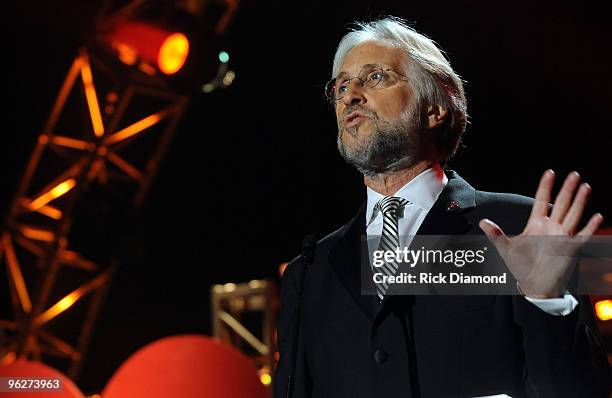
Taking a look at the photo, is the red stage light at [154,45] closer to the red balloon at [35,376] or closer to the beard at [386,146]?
the red balloon at [35,376]

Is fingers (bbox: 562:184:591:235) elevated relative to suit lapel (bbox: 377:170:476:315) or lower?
elevated

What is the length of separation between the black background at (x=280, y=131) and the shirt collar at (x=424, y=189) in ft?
1.25

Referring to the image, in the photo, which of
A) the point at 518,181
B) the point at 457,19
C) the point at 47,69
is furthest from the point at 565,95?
the point at 47,69

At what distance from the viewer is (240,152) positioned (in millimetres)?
6809

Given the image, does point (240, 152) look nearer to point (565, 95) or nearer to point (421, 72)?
point (565, 95)

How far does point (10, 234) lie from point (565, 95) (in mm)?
3653

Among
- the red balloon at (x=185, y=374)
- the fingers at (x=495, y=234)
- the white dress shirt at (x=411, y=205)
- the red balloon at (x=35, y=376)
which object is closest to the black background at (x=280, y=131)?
the white dress shirt at (x=411, y=205)

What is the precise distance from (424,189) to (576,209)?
534 millimetres

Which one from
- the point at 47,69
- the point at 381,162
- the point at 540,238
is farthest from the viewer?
the point at 47,69

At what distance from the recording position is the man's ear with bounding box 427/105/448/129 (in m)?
2.16

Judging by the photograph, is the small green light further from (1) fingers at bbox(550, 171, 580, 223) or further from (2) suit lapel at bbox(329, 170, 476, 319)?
(1) fingers at bbox(550, 171, 580, 223)

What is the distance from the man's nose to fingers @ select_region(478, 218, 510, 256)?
0.65 meters

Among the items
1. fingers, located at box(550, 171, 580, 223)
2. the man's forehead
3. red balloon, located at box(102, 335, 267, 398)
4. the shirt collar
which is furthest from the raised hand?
red balloon, located at box(102, 335, 267, 398)

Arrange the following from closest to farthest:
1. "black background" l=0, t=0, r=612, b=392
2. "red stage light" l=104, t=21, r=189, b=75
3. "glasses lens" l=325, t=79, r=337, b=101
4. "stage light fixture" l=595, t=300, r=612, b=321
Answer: "glasses lens" l=325, t=79, r=337, b=101
"stage light fixture" l=595, t=300, r=612, b=321
"black background" l=0, t=0, r=612, b=392
"red stage light" l=104, t=21, r=189, b=75
